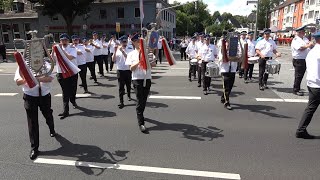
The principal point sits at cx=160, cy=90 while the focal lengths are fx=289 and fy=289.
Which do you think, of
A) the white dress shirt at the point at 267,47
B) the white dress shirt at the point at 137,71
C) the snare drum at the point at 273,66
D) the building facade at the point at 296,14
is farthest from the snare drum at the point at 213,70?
the building facade at the point at 296,14

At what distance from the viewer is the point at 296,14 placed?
70938 mm

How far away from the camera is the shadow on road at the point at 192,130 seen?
5.79m

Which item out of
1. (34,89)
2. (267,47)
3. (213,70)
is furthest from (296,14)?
(34,89)

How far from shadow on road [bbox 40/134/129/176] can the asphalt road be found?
2cm

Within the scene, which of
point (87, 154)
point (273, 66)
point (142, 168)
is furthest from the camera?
point (273, 66)

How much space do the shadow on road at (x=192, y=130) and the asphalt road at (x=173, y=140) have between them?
2 centimetres

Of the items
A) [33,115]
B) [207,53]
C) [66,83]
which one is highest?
[207,53]

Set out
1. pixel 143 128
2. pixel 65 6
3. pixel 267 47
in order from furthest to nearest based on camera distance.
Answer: pixel 65 6 → pixel 267 47 → pixel 143 128

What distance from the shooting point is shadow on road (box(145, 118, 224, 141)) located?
19.0 feet

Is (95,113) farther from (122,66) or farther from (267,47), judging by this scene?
(267,47)

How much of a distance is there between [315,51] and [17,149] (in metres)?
5.77

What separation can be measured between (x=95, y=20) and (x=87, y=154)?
41.5 m

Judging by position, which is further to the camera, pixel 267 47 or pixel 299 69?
pixel 267 47

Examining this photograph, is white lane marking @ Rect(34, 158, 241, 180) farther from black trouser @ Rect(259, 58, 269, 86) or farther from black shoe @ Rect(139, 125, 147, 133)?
black trouser @ Rect(259, 58, 269, 86)
